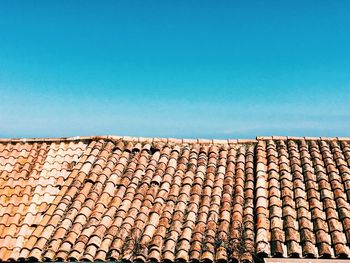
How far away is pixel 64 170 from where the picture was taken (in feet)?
35.6

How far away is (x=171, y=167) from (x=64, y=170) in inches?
128

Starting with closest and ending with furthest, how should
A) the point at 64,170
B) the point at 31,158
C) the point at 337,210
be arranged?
the point at 337,210 → the point at 64,170 → the point at 31,158

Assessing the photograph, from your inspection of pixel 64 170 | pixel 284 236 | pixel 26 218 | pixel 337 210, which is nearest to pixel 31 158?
pixel 64 170

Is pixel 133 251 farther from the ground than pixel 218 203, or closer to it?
closer to it

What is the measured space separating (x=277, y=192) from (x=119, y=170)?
167 inches

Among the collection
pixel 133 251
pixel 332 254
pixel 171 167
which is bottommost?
pixel 133 251

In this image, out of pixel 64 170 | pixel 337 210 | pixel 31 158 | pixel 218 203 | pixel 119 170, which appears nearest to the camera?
pixel 337 210

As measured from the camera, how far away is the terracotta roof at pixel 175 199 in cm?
755

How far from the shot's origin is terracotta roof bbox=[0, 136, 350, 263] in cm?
755

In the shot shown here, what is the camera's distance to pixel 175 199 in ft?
29.6

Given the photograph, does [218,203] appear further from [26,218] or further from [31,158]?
[31,158]

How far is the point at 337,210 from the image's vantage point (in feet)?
27.1

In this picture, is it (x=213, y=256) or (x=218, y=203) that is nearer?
(x=213, y=256)

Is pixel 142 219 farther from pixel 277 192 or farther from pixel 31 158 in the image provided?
pixel 31 158
